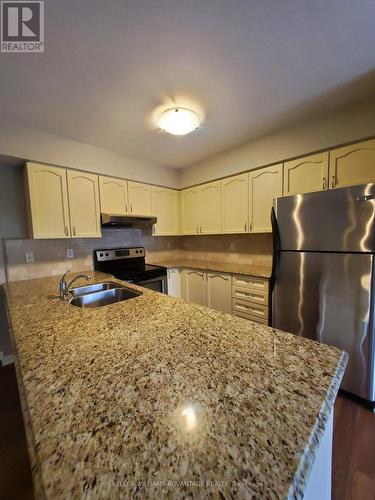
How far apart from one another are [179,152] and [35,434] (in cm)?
280

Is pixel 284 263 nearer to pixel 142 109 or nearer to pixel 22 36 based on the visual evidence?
pixel 142 109

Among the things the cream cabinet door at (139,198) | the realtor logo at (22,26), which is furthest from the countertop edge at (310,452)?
the cream cabinet door at (139,198)

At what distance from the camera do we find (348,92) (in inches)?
62.5

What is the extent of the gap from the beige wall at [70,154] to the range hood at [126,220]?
54 centimetres

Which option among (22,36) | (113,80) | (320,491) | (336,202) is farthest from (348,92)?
(320,491)

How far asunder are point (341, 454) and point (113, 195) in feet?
9.86

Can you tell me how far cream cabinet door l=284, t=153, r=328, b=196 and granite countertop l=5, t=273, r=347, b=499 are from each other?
1.76 meters

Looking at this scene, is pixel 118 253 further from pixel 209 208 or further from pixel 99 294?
pixel 209 208

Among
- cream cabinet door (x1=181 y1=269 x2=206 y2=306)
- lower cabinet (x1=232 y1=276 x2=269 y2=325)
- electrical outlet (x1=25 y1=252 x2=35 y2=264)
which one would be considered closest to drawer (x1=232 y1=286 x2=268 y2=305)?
lower cabinet (x1=232 y1=276 x2=269 y2=325)

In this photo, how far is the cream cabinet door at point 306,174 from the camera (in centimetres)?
197

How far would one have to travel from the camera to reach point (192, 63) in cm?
129

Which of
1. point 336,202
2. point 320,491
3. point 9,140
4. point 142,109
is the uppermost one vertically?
point 142,109

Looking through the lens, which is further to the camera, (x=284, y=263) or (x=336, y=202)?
(x=284, y=263)

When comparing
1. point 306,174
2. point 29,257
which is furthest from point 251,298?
point 29,257
